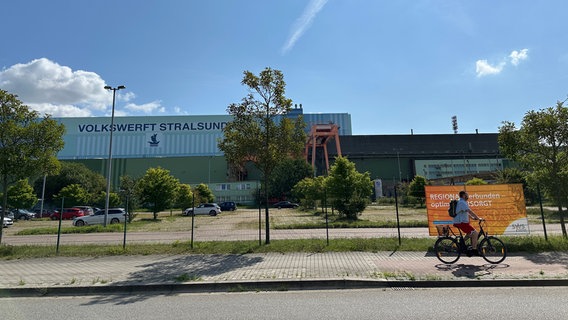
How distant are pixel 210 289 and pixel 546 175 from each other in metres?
12.4

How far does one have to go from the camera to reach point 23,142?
13094mm

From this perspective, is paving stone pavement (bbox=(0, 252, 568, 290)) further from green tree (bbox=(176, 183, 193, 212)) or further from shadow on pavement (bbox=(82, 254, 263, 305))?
green tree (bbox=(176, 183, 193, 212))

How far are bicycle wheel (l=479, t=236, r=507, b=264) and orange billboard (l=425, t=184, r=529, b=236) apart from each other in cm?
267

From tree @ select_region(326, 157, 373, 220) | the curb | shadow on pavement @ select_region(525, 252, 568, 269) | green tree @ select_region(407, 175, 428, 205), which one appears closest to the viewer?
the curb

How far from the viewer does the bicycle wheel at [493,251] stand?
8734mm

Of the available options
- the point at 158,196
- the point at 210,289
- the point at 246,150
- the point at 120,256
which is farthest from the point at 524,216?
the point at 158,196

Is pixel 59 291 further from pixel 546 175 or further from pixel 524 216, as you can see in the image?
pixel 546 175

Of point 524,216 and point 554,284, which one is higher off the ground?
point 524,216

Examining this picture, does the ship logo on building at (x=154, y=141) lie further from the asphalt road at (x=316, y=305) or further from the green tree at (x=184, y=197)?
the asphalt road at (x=316, y=305)

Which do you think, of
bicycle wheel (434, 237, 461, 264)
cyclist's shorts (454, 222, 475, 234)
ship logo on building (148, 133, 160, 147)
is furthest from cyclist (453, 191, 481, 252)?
ship logo on building (148, 133, 160, 147)

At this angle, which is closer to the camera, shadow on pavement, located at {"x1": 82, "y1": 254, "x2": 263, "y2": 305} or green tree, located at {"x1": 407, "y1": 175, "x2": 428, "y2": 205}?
shadow on pavement, located at {"x1": 82, "y1": 254, "x2": 263, "y2": 305}

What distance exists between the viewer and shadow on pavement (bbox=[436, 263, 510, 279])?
7553mm

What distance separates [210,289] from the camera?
721 centimetres

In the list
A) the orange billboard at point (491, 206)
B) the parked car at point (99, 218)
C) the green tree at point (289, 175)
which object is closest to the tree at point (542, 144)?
the orange billboard at point (491, 206)
